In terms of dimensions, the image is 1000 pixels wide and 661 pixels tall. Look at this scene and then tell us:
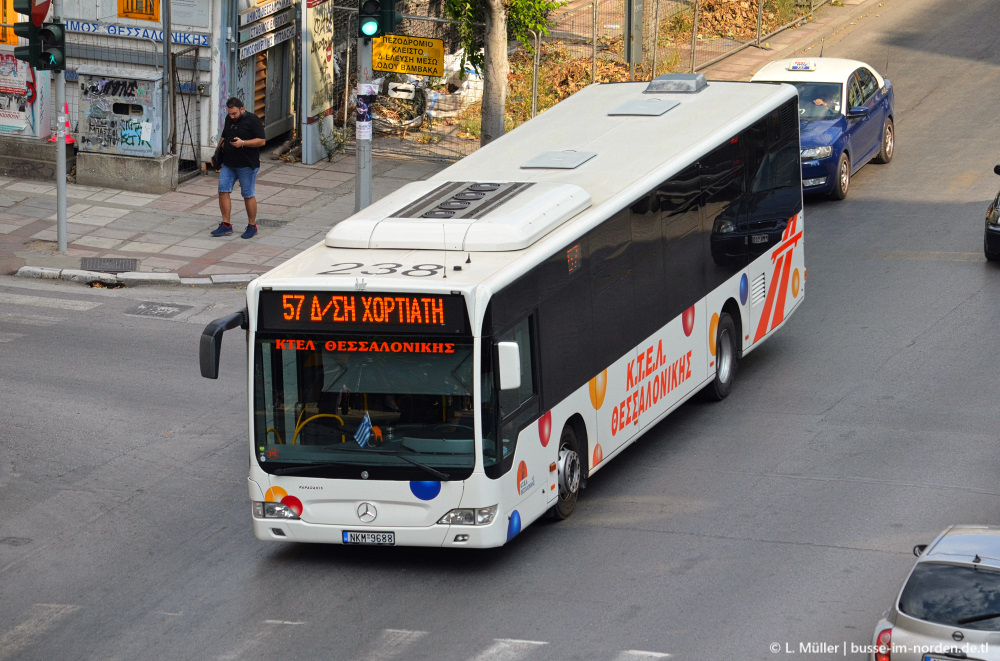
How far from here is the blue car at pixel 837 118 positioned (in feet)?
73.4

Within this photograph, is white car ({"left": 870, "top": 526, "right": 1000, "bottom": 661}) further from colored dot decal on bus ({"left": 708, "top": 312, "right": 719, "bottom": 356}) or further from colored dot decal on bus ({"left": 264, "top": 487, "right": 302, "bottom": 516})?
colored dot decal on bus ({"left": 708, "top": 312, "right": 719, "bottom": 356})

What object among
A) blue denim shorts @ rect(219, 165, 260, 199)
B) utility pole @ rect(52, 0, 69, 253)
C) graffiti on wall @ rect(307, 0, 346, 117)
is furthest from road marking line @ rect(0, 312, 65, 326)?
graffiti on wall @ rect(307, 0, 346, 117)

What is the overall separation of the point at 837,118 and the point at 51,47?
11.7 meters

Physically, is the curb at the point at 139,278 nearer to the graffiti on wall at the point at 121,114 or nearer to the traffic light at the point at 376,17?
the traffic light at the point at 376,17

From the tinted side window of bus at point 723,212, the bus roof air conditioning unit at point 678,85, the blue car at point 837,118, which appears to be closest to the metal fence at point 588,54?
the blue car at point 837,118

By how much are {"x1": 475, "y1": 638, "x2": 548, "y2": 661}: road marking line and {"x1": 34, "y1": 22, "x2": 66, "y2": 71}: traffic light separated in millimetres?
12591

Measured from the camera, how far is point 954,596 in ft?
27.7

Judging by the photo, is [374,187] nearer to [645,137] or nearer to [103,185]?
[103,185]

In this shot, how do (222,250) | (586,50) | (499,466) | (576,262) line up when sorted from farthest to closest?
(586,50), (222,250), (576,262), (499,466)

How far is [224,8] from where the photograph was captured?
23.8m

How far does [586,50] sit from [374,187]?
8.98m

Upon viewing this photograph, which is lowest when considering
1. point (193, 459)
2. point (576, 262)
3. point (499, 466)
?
point (193, 459)

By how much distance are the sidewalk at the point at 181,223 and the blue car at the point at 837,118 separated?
20.7 feet

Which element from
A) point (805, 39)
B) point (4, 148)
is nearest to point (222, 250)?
point (4, 148)
